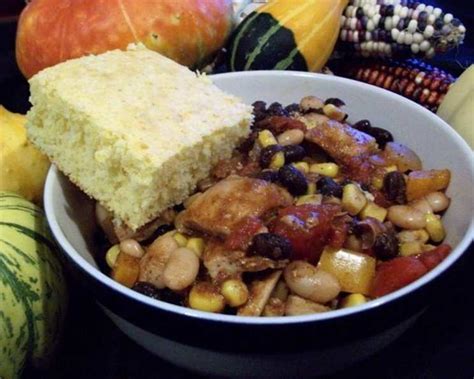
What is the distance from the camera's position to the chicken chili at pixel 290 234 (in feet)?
2.72

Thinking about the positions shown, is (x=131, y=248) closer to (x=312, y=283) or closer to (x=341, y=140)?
(x=312, y=283)

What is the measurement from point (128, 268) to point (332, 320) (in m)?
0.32

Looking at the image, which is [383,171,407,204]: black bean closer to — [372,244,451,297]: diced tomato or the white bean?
[372,244,451,297]: diced tomato

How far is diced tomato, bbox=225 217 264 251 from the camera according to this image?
33.5 inches

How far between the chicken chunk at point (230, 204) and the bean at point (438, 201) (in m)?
0.23

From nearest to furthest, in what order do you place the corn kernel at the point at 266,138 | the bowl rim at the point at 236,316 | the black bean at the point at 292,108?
the bowl rim at the point at 236,316
the corn kernel at the point at 266,138
the black bean at the point at 292,108

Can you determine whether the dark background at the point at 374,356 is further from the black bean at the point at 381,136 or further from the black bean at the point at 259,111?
the black bean at the point at 259,111

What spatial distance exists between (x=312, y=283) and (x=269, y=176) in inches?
8.5

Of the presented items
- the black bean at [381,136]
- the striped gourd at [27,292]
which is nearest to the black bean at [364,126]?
the black bean at [381,136]

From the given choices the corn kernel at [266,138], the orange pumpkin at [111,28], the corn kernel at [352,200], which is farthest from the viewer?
the orange pumpkin at [111,28]

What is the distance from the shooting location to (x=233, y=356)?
2.56ft

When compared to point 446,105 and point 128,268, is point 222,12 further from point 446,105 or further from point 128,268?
point 128,268

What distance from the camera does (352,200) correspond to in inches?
36.4

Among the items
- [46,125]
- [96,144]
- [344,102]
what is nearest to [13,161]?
[46,125]
